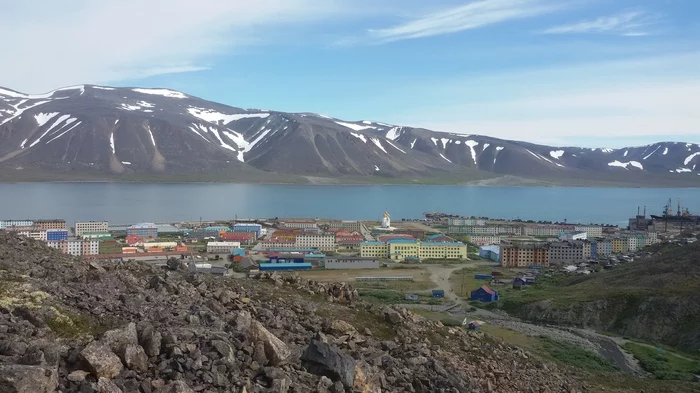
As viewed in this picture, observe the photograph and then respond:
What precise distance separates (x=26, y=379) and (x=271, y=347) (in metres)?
1.62

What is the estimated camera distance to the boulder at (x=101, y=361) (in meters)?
3.29

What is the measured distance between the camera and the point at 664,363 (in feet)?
40.9

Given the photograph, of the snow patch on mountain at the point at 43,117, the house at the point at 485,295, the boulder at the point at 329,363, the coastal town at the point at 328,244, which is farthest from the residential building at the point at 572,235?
the snow patch on mountain at the point at 43,117

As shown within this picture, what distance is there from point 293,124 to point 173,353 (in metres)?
157

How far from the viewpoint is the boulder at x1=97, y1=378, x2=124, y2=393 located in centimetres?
311

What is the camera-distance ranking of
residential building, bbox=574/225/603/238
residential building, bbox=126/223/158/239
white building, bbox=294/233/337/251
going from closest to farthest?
white building, bbox=294/233/337/251
residential building, bbox=126/223/158/239
residential building, bbox=574/225/603/238

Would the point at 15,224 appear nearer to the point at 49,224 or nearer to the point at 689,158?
the point at 49,224

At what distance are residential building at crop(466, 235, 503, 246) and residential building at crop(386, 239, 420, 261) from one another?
866 cm

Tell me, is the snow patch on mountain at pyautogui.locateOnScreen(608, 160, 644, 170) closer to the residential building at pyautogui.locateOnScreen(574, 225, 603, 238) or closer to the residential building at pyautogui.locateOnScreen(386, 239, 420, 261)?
the residential building at pyautogui.locateOnScreen(574, 225, 603, 238)

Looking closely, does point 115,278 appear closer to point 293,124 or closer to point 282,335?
point 282,335

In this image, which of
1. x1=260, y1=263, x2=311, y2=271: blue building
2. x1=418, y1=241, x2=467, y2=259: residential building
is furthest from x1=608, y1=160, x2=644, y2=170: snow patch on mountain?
x1=260, y1=263, x2=311, y2=271: blue building

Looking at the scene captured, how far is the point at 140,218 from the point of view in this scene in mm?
51156

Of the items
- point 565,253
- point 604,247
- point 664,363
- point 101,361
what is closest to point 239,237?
point 565,253

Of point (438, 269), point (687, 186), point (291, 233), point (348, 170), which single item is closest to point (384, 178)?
point (348, 170)
